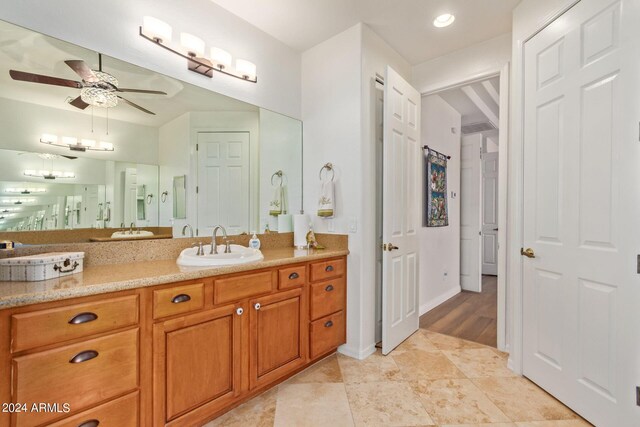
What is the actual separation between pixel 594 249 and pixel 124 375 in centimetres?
245

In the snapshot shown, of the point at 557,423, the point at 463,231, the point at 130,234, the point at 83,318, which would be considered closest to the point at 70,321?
the point at 83,318

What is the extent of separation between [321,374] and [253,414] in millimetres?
596

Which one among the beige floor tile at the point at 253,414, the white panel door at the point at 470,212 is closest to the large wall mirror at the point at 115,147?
the beige floor tile at the point at 253,414

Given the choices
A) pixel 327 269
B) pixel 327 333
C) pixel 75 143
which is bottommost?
pixel 327 333

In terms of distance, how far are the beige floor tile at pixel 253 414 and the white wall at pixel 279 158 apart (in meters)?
1.27

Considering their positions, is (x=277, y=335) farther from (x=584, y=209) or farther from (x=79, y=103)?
(x=584, y=209)

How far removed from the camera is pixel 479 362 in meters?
2.32

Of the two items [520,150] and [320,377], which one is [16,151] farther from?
[520,150]

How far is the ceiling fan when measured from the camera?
60.0 inches

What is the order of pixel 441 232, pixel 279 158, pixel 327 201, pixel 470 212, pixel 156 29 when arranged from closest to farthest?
pixel 156 29
pixel 327 201
pixel 279 158
pixel 441 232
pixel 470 212

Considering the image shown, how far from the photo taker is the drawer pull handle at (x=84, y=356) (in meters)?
1.15

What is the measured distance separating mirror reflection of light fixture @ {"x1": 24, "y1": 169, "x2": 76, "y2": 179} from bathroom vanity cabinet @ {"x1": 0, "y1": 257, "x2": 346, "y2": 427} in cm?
81

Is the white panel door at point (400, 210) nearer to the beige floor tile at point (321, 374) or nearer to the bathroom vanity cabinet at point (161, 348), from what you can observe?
the beige floor tile at point (321, 374)

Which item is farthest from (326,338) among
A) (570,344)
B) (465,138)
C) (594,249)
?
(465,138)
